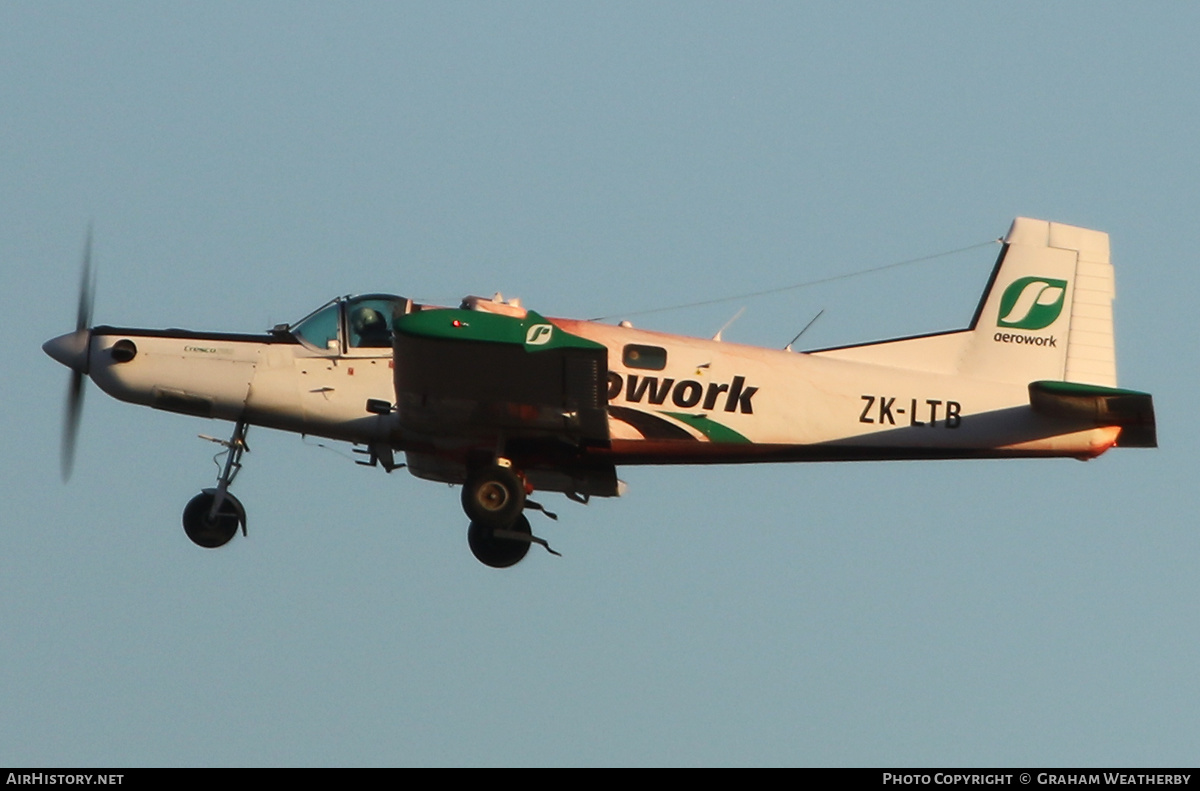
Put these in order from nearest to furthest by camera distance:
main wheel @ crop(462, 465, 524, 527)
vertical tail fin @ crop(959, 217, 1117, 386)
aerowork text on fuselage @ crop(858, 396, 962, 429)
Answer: main wheel @ crop(462, 465, 524, 527)
aerowork text on fuselage @ crop(858, 396, 962, 429)
vertical tail fin @ crop(959, 217, 1117, 386)

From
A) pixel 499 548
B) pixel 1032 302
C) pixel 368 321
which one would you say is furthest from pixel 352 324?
pixel 1032 302

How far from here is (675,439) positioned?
16344mm

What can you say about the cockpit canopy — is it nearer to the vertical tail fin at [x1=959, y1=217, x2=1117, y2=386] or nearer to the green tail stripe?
the green tail stripe

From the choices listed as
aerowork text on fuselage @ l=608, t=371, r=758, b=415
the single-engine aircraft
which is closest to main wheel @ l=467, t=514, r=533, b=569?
the single-engine aircraft

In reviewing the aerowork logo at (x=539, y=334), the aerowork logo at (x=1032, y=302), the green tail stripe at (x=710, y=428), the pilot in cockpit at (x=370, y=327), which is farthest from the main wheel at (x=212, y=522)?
the aerowork logo at (x=1032, y=302)

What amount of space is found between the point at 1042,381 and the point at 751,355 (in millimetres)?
2930

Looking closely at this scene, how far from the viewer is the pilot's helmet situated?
16.1 meters

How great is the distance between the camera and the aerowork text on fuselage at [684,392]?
16.2 meters

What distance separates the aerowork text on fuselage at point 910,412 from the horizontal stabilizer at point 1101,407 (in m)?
0.80

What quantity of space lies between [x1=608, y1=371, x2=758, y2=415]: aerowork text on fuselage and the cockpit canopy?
2.25 m

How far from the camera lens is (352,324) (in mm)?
16141

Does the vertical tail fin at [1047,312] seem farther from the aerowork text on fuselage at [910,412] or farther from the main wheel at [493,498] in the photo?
the main wheel at [493,498]

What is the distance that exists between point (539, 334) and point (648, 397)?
75.2 inches
